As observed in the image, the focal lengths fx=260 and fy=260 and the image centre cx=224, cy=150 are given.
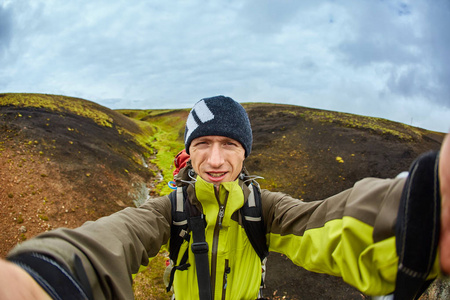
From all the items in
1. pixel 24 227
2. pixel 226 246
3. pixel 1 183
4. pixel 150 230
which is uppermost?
pixel 150 230

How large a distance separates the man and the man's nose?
1 centimetres

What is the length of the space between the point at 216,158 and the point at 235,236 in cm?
104

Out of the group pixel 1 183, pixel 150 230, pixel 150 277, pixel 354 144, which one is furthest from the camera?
pixel 354 144

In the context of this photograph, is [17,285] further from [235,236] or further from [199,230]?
[235,236]

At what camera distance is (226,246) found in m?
3.26

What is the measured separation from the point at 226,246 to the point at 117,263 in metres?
1.51

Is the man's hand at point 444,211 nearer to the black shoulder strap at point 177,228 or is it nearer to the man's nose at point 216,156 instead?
the man's nose at point 216,156

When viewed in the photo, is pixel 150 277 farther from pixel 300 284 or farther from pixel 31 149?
pixel 31 149

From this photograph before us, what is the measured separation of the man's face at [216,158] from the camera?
343cm

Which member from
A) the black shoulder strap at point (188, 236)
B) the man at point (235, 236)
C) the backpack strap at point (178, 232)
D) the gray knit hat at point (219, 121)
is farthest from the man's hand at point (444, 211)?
the backpack strap at point (178, 232)

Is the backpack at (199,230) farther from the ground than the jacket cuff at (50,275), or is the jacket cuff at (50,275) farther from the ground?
the jacket cuff at (50,275)

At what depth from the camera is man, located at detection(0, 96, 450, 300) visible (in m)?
1.49

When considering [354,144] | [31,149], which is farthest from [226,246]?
[354,144]

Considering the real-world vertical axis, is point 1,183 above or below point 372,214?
below
